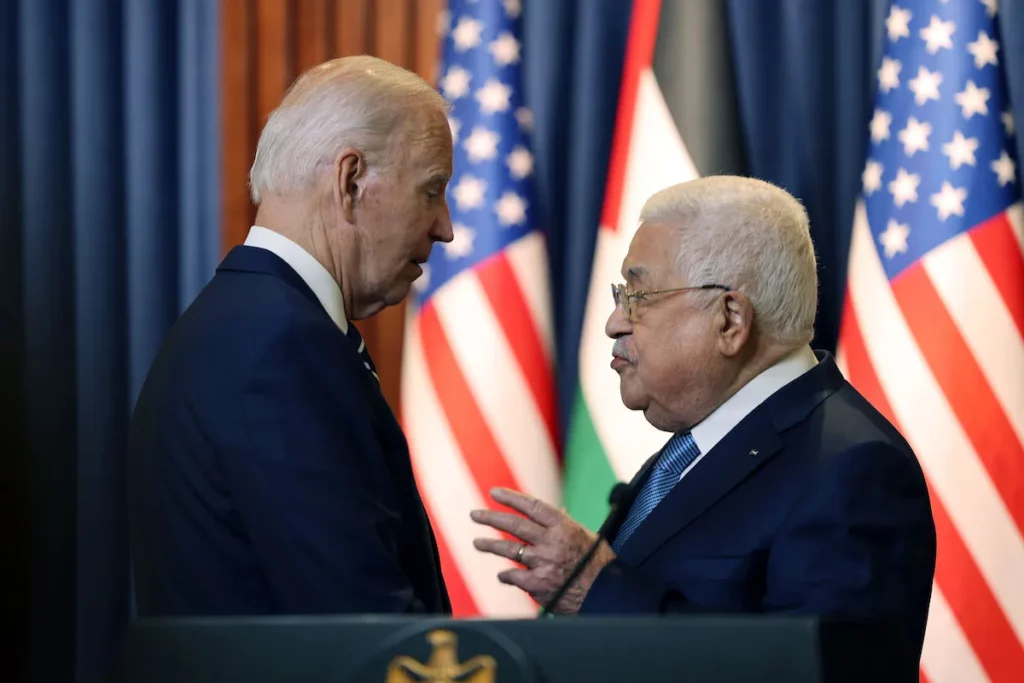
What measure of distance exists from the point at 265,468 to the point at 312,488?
0.22ft

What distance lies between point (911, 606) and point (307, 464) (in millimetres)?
884

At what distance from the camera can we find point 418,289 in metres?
3.29

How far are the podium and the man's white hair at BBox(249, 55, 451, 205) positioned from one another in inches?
36.2

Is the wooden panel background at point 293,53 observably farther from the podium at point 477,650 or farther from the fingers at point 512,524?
the podium at point 477,650

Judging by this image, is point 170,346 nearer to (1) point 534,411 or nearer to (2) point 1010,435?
(1) point 534,411

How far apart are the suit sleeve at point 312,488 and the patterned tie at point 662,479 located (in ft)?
1.94

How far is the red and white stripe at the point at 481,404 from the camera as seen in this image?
3.15 metres

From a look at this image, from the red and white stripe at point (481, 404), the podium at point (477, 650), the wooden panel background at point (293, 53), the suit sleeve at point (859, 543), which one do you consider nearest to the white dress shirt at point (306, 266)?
the suit sleeve at point (859, 543)

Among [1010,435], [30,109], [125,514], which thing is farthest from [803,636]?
[30,109]

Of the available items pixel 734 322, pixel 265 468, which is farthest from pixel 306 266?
pixel 734 322

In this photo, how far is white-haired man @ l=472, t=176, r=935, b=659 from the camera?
5.41 feet

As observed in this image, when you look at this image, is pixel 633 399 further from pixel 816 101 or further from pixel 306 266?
pixel 816 101

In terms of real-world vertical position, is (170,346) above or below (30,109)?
below

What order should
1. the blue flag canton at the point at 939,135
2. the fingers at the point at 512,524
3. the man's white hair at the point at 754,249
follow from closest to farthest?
the fingers at the point at 512,524
the man's white hair at the point at 754,249
the blue flag canton at the point at 939,135
